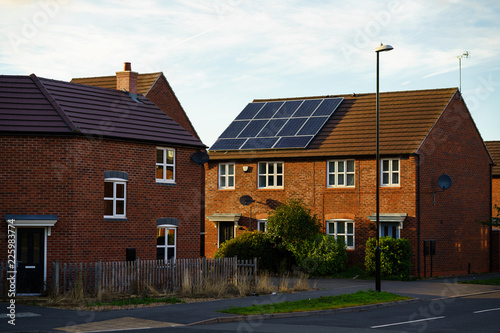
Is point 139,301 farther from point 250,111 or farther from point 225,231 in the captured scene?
point 250,111

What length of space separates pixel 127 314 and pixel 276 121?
931 inches

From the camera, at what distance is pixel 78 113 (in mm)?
26203

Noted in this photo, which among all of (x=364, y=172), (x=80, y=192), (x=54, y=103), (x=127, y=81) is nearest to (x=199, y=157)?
(x=127, y=81)

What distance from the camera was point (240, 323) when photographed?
1758 centimetres

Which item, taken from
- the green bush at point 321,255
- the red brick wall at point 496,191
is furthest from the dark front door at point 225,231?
the red brick wall at point 496,191

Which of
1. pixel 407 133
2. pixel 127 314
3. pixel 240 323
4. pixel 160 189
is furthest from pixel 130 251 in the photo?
pixel 407 133

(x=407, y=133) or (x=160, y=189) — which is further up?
(x=407, y=133)

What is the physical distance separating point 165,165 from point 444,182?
1472cm

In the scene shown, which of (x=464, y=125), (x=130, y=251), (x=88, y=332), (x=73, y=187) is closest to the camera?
(x=88, y=332)

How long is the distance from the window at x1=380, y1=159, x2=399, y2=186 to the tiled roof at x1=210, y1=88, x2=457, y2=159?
726 millimetres

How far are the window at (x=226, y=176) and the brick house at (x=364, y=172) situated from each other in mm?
58

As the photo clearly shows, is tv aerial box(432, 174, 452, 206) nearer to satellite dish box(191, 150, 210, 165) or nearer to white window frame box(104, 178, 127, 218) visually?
satellite dish box(191, 150, 210, 165)

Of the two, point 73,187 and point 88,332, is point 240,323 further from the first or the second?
point 73,187

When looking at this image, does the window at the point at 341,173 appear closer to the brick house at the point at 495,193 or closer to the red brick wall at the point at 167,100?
the brick house at the point at 495,193
